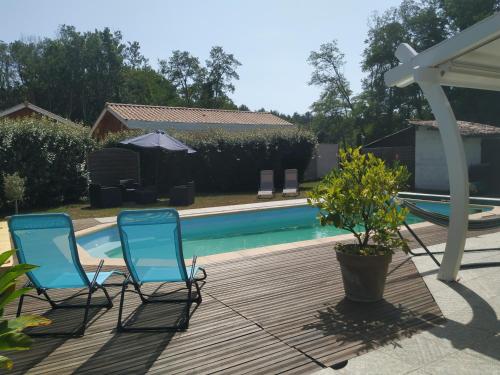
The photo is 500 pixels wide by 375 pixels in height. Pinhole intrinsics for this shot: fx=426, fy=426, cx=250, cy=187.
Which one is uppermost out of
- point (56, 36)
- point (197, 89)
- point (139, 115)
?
point (56, 36)

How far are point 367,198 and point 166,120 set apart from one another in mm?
19984

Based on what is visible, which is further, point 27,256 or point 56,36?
point 56,36

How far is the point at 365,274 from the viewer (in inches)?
169

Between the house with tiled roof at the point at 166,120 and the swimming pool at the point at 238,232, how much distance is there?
1005cm

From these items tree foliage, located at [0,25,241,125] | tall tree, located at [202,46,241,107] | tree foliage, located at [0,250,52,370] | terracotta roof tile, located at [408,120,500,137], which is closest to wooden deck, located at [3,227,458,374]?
tree foliage, located at [0,250,52,370]

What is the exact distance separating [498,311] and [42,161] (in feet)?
44.0

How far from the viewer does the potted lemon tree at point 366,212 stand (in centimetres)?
423

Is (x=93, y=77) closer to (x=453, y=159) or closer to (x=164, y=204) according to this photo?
(x=164, y=204)

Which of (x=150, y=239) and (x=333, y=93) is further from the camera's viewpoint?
(x=333, y=93)

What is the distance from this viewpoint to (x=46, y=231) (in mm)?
3879

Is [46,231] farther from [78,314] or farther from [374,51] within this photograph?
[374,51]

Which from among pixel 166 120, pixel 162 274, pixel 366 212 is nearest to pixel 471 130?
pixel 166 120

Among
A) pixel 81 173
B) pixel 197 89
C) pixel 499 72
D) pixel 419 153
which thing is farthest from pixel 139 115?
pixel 197 89

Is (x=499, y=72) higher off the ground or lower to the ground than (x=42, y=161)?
higher
